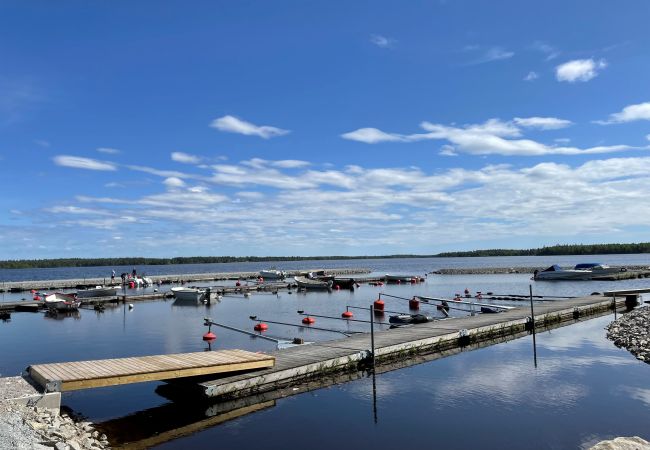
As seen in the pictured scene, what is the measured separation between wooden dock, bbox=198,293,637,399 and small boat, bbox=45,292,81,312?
32.1 m

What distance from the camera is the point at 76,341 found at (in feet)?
93.9

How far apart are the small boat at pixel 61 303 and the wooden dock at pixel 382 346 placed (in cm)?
3206

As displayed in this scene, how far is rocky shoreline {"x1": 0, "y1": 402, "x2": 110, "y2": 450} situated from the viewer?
9.62m

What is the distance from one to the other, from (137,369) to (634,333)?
23.5 meters

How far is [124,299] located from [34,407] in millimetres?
38599

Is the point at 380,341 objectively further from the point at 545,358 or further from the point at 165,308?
the point at 165,308

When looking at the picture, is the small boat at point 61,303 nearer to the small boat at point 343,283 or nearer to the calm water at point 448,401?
the calm water at point 448,401

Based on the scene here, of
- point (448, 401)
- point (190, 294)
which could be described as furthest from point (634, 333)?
point (190, 294)

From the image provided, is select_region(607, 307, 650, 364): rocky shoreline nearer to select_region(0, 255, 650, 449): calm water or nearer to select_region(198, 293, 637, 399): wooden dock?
select_region(0, 255, 650, 449): calm water

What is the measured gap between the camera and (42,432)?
10742 mm

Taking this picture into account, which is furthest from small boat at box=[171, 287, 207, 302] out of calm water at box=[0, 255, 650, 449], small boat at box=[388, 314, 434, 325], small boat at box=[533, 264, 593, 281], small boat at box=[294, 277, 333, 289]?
small boat at box=[533, 264, 593, 281]

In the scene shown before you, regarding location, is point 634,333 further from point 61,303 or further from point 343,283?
point 343,283

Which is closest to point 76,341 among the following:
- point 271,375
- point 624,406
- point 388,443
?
point 271,375

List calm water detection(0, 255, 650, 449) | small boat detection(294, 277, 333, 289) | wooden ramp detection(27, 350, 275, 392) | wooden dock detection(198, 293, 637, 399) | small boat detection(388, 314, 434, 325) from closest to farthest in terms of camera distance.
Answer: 1. calm water detection(0, 255, 650, 449)
2. wooden ramp detection(27, 350, 275, 392)
3. wooden dock detection(198, 293, 637, 399)
4. small boat detection(388, 314, 434, 325)
5. small boat detection(294, 277, 333, 289)
